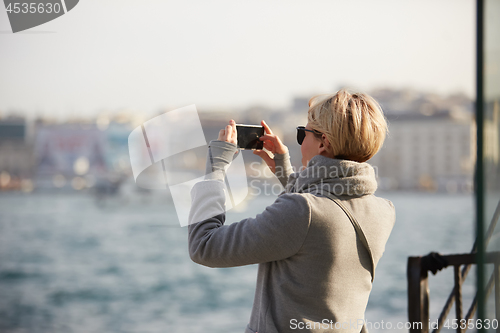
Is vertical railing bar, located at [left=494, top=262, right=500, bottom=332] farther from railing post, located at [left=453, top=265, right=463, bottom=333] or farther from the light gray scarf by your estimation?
railing post, located at [left=453, top=265, right=463, bottom=333]

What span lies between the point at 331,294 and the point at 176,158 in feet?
4.32

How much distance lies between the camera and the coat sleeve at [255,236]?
0.91 metres

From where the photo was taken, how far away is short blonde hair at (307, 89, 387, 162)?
99 centimetres

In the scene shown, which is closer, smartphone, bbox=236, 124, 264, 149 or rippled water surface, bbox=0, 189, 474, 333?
smartphone, bbox=236, 124, 264, 149

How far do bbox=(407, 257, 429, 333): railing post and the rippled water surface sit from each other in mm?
14341

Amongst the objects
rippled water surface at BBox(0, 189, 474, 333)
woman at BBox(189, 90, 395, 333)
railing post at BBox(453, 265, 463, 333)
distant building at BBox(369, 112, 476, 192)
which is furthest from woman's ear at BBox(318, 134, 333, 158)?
distant building at BBox(369, 112, 476, 192)

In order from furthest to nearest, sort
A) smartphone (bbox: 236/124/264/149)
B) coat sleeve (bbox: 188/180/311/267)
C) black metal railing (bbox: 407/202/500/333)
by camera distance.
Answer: black metal railing (bbox: 407/202/500/333) → smartphone (bbox: 236/124/264/149) → coat sleeve (bbox: 188/180/311/267)

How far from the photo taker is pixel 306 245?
93cm

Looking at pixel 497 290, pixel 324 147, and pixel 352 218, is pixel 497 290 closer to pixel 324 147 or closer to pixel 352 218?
pixel 352 218

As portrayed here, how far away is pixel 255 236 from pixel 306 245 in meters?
0.10

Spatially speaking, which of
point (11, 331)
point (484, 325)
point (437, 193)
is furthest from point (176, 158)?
point (437, 193)

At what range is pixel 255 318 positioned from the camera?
3.35 feet

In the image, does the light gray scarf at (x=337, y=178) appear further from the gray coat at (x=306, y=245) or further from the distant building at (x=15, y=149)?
the distant building at (x=15, y=149)

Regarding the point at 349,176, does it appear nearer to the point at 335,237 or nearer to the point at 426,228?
the point at 335,237
